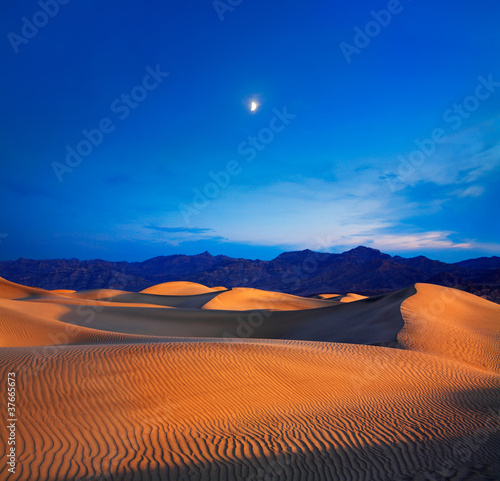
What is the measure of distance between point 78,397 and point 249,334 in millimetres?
15622

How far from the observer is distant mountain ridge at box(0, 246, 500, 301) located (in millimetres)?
73000

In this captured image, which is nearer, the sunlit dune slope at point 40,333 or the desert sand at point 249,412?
the desert sand at point 249,412

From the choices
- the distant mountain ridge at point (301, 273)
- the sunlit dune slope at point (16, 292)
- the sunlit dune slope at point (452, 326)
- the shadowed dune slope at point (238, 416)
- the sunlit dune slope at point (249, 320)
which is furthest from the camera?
the distant mountain ridge at point (301, 273)

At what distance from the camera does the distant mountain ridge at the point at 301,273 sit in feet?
240

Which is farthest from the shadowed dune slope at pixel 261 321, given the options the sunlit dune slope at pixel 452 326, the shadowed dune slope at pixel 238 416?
the shadowed dune slope at pixel 238 416

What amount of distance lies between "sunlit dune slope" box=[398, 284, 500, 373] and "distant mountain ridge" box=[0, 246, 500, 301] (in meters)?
32.1

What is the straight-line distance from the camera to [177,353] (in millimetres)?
8258

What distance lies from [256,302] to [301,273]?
65.9 metres

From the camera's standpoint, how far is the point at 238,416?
6.50m

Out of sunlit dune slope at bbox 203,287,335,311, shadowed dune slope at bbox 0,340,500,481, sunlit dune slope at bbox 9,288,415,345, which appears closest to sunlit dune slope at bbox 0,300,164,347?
sunlit dune slope at bbox 9,288,415,345

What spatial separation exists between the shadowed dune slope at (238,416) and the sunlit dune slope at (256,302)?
2206cm

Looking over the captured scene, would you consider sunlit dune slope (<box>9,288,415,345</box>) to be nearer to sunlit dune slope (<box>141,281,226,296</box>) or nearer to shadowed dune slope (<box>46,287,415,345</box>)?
shadowed dune slope (<box>46,287,415,345</box>)

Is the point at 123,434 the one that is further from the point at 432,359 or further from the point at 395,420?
the point at 432,359

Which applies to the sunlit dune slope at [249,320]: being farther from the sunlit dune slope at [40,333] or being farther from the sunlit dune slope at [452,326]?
the sunlit dune slope at [40,333]
